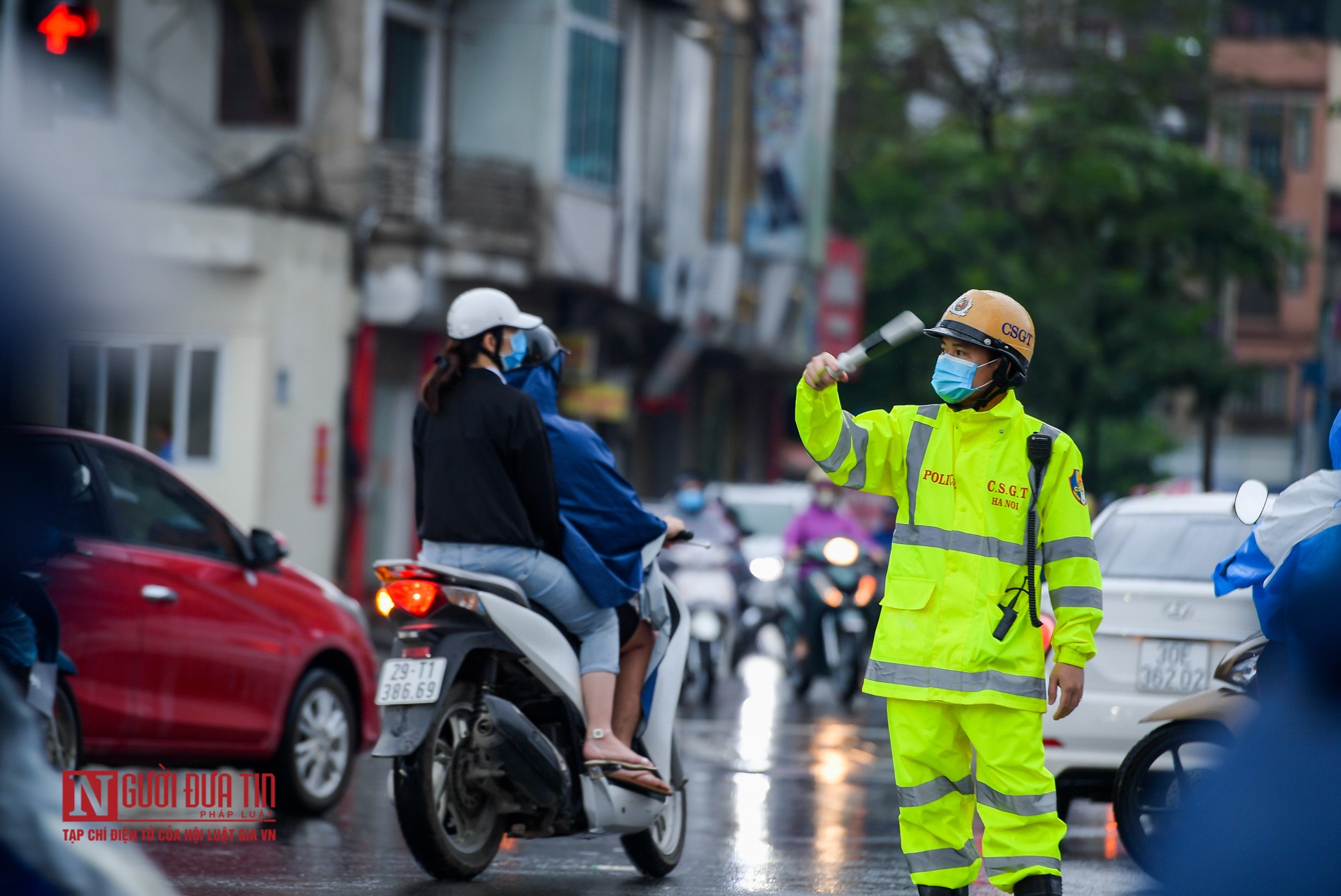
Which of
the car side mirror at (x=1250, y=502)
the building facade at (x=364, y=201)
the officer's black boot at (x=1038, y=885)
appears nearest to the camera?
the officer's black boot at (x=1038, y=885)

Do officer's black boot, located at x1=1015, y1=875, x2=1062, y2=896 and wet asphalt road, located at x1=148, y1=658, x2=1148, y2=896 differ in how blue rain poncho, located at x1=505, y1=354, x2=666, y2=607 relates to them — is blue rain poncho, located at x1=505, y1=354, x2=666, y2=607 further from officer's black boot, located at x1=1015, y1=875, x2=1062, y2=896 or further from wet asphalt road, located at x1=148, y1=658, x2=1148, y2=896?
officer's black boot, located at x1=1015, y1=875, x2=1062, y2=896

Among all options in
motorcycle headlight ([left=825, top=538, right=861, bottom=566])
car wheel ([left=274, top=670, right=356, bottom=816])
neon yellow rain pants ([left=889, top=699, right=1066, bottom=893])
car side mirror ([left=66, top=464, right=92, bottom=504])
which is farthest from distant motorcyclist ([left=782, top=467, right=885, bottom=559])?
neon yellow rain pants ([left=889, top=699, right=1066, bottom=893])

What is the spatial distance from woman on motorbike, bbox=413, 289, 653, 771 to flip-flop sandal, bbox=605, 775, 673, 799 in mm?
53

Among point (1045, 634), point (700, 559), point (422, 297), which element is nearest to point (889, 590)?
point (1045, 634)

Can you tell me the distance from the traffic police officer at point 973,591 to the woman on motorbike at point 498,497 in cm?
143

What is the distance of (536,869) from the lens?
7.55 meters

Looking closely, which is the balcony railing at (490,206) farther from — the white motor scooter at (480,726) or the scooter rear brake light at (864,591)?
the white motor scooter at (480,726)

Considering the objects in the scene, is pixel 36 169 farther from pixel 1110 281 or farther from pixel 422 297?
pixel 1110 281

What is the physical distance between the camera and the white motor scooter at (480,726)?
6570mm

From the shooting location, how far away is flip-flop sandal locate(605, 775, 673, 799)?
7000 millimetres

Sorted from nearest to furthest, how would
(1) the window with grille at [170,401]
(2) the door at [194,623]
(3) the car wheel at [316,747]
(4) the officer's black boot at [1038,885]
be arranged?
(4) the officer's black boot at [1038,885], (2) the door at [194,623], (3) the car wheel at [316,747], (1) the window with grille at [170,401]

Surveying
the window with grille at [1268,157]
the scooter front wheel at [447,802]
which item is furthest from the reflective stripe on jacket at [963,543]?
the window with grille at [1268,157]

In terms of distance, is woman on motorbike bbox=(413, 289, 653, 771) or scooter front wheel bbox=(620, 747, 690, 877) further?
scooter front wheel bbox=(620, 747, 690, 877)

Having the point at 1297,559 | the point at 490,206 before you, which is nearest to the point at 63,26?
the point at 1297,559
